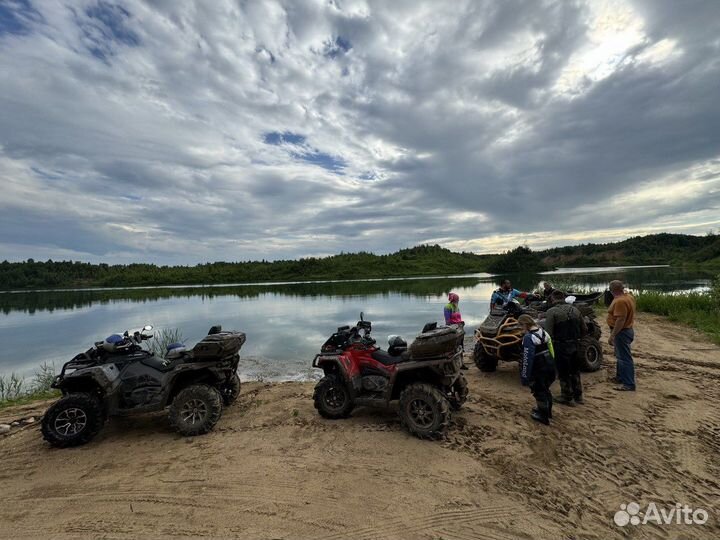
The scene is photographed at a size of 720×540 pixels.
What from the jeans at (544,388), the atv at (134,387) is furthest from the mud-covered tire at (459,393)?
the atv at (134,387)

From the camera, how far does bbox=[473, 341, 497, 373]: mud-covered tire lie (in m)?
7.68

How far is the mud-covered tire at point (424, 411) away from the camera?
448cm

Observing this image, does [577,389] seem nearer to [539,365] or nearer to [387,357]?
[539,365]

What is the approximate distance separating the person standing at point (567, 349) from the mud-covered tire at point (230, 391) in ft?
16.8

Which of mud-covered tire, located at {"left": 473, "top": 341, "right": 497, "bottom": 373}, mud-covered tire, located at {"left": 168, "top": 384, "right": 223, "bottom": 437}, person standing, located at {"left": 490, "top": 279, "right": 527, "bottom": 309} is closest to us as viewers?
mud-covered tire, located at {"left": 168, "top": 384, "right": 223, "bottom": 437}

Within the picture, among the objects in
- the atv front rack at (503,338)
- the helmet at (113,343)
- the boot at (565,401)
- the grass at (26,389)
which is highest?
the helmet at (113,343)

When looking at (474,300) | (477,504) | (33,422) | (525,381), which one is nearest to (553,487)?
(477,504)

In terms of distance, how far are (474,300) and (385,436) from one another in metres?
20.2

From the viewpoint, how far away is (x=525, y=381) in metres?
4.91

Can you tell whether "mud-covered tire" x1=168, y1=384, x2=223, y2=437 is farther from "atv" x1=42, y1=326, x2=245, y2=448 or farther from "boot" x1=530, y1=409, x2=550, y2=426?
"boot" x1=530, y1=409, x2=550, y2=426

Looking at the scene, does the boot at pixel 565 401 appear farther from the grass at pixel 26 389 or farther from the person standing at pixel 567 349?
the grass at pixel 26 389

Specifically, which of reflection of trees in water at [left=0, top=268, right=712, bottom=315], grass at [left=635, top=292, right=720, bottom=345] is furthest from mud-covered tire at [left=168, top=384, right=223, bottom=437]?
reflection of trees in water at [left=0, top=268, right=712, bottom=315]

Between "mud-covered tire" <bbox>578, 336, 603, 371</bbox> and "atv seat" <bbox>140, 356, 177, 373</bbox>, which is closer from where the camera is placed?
"atv seat" <bbox>140, 356, 177, 373</bbox>

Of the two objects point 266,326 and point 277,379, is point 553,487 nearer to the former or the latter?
point 277,379
